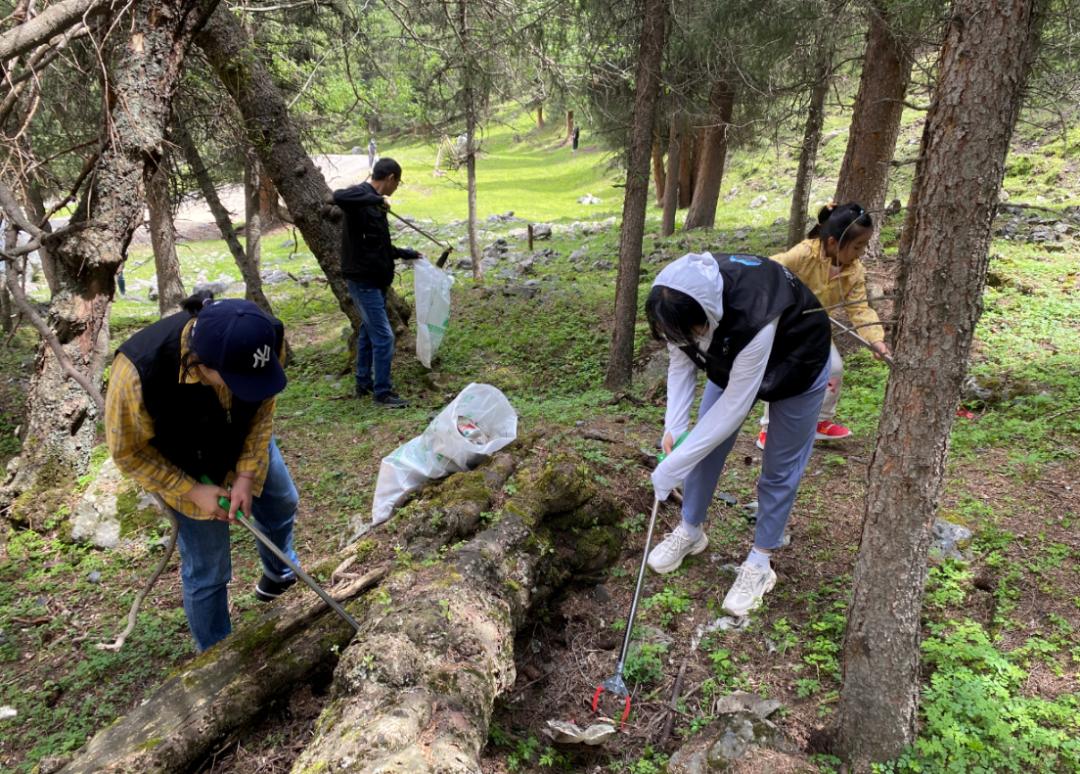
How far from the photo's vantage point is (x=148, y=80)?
14.0ft

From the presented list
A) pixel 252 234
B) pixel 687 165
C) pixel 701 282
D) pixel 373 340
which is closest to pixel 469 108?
pixel 252 234

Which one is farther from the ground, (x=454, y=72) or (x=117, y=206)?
(x=454, y=72)

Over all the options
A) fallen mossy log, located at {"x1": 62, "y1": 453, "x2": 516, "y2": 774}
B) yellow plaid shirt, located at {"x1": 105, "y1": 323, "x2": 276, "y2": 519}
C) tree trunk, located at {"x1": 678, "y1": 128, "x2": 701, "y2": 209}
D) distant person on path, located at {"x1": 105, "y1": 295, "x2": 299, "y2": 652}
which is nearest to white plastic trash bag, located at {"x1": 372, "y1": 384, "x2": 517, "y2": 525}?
fallen mossy log, located at {"x1": 62, "y1": 453, "x2": 516, "y2": 774}

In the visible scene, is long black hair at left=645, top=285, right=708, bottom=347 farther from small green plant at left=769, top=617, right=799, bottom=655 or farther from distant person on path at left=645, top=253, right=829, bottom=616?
small green plant at left=769, top=617, right=799, bottom=655

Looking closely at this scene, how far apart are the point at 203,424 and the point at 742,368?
2.13 metres

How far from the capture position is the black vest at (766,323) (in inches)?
94.3

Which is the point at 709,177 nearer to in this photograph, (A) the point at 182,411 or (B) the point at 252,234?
(B) the point at 252,234

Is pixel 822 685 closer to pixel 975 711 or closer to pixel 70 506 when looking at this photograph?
pixel 975 711

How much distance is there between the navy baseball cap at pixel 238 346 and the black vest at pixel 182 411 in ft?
0.46

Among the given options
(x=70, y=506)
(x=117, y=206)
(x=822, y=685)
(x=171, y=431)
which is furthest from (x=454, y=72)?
(x=822, y=685)

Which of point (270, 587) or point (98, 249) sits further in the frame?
point (98, 249)

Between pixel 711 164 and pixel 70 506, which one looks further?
pixel 711 164

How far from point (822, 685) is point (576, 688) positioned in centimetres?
98

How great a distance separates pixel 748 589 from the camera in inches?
113
